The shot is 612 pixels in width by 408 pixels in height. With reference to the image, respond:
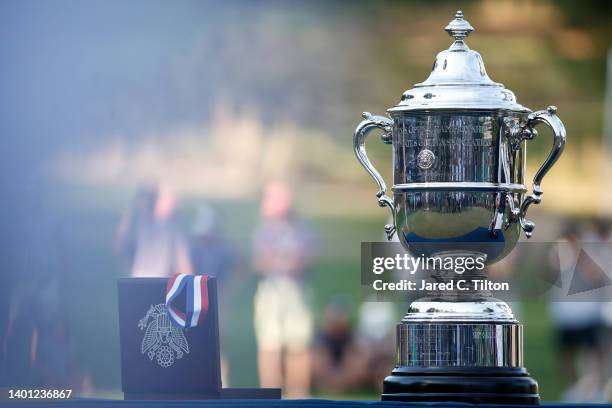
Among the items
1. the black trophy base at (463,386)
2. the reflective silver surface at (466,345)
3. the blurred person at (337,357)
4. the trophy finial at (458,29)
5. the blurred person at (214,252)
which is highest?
the trophy finial at (458,29)

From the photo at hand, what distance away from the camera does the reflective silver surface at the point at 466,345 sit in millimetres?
2742

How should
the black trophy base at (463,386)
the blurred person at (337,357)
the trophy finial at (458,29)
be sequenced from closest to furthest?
1. the black trophy base at (463,386)
2. the trophy finial at (458,29)
3. the blurred person at (337,357)

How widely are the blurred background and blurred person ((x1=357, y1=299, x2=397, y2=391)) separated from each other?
13 mm

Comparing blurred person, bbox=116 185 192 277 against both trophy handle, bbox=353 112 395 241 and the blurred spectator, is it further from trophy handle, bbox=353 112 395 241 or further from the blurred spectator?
trophy handle, bbox=353 112 395 241

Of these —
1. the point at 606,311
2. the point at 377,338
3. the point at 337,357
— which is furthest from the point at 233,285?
the point at 606,311

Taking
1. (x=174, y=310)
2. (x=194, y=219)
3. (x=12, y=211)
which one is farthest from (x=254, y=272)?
(x=174, y=310)

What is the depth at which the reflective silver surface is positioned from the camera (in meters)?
2.74

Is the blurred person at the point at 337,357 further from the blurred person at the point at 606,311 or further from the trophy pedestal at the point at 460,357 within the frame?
the trophy pedestal at the point at 460,357

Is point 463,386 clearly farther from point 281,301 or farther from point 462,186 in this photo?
point 281,301

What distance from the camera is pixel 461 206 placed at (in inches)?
109

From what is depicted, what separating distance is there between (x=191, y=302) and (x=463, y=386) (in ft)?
1.63

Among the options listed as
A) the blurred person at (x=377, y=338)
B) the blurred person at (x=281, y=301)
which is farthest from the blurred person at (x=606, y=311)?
the blurred person at (x=281, y=301)

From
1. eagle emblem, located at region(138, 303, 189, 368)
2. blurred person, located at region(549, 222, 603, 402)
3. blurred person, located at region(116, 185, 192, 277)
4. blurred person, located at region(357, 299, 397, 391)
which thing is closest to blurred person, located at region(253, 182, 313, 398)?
blurred person, located at region(357, 299, 397, 391)

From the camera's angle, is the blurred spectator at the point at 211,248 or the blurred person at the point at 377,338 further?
the blurred person at the point at 377,338
